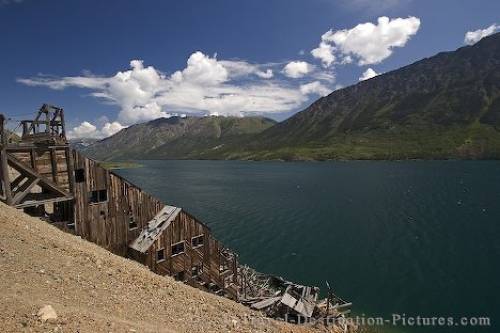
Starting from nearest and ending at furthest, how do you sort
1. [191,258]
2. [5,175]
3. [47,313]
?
[47,313], [5,175], [191,258]

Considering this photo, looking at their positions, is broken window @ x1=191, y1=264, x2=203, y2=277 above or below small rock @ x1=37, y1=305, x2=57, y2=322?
below

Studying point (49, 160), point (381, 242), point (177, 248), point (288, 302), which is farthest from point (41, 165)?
point (381, 242)

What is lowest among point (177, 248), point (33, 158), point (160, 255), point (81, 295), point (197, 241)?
point (160, 255)

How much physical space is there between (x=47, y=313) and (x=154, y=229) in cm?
1967

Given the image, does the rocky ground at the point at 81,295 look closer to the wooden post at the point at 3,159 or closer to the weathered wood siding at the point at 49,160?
the wooden post at the point at 3,159

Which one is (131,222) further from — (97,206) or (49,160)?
(49,160)

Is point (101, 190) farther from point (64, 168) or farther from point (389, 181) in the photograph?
point (389, 181)

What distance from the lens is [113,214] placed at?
33625mm

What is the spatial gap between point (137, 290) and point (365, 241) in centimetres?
5565

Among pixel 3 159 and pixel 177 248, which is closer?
pixel 3 159

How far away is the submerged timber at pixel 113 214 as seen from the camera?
30047 mm

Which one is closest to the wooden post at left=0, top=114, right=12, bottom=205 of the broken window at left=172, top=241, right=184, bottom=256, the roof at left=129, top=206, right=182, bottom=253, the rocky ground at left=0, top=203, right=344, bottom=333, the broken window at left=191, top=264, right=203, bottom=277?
the rocky ground at left=0, top=203, right=344, bottom=333

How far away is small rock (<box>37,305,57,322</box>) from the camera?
15.0 meters

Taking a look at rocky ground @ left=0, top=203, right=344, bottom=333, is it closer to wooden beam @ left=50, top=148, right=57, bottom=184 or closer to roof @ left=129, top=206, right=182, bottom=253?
wooden beam @ left=50, top=148, right=57, bottom=184
